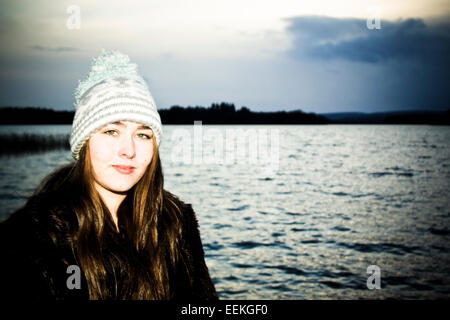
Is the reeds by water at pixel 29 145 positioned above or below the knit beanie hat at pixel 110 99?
below

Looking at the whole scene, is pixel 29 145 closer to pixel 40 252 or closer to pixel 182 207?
pixel 182 207

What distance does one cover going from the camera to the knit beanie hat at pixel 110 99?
7.69 ft

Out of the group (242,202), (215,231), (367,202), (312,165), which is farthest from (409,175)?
(215,231)

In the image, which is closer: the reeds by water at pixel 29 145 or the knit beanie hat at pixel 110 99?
the knit beanie hat at pixel 110 99

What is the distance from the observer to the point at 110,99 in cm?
238

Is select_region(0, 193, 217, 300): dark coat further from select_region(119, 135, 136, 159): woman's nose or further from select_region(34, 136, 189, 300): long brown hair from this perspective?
select_region(119, 135, 136, 159): woman's nose

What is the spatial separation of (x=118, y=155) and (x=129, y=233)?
2.30 ft

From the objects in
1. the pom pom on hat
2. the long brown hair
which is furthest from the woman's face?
the pom pom on hat

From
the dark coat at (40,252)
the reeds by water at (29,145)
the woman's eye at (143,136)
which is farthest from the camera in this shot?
the reeds by water at (29,145)

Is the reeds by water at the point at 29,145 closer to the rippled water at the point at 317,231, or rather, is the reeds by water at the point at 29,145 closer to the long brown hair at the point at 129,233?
the rippled water at the point at 317,231

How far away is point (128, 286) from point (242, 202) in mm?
15554

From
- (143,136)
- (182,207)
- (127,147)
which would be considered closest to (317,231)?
(182,207)

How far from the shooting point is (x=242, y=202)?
58.3 ft

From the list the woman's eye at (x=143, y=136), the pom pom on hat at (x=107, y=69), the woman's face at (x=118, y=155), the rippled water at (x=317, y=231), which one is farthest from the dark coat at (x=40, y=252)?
the rippled water at (x=317, y=231)
